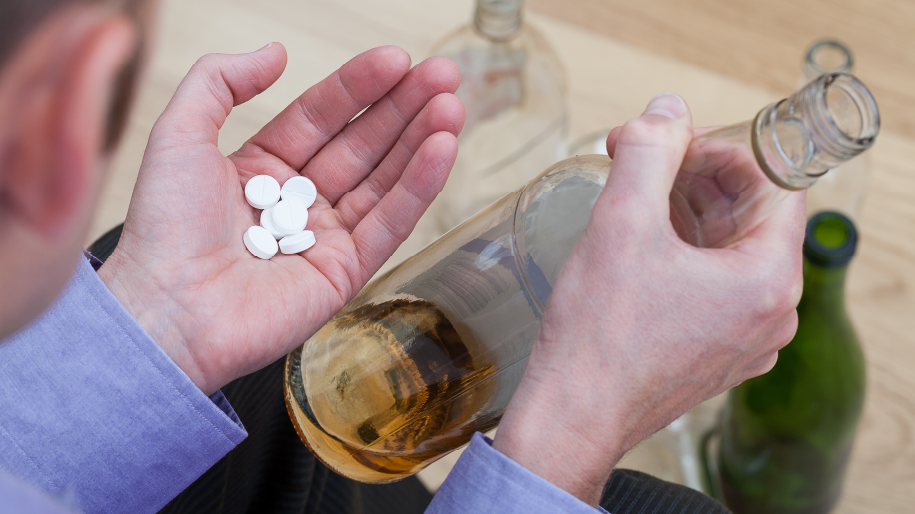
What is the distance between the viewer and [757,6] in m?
1.01

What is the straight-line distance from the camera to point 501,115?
95cm

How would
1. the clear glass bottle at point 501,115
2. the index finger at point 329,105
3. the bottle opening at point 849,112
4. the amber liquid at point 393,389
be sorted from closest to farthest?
the bottle opening at point 849,112
the amber liquid at point 393,389
the index finger at point 329,105
the clear glass bottle at point 501,115

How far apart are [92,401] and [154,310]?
0.09 metres

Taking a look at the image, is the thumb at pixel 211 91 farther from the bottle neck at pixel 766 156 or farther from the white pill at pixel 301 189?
the bottle neck at pixel 766 156

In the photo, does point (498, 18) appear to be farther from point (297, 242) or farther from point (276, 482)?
point (276, 482)

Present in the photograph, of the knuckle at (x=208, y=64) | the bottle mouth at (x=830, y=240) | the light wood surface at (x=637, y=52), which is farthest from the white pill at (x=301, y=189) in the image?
the bottle mouth at (x=830, y=240)

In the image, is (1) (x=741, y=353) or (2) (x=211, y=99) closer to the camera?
(1) (x=741, y=353)

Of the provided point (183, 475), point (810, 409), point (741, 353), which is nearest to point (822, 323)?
point (810, 409)

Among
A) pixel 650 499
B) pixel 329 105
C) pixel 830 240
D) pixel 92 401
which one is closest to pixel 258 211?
pixel 329 105

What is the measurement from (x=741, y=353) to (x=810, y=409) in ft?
1.34

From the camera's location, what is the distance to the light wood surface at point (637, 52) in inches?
36.1

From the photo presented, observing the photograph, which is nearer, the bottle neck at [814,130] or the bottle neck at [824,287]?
the bottle neck at [814,130]

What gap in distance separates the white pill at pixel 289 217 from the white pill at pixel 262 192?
0.04ft

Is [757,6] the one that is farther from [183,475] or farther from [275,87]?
[183,475]
